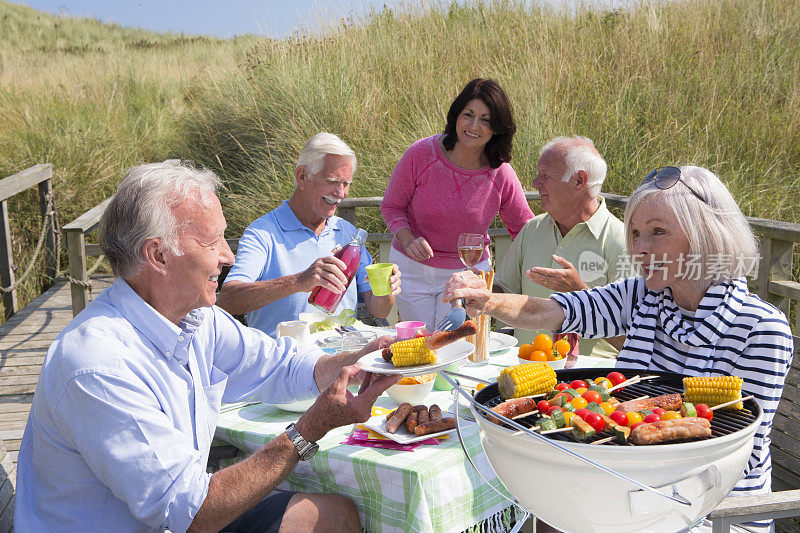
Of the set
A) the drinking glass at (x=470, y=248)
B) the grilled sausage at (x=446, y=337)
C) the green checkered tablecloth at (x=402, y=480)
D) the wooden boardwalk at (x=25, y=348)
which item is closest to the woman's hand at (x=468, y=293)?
the grilled sausage at (x=446, y=337)

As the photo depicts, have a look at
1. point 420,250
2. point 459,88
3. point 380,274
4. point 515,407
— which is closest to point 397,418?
point 515,407

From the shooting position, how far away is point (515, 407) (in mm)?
1560

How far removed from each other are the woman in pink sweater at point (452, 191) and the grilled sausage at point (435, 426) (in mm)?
2325

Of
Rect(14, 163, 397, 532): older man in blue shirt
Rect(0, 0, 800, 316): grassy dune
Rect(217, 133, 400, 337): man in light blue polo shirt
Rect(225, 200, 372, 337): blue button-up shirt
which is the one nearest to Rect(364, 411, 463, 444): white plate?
Rect(14, 163, 397, 532): older man in blue shirt

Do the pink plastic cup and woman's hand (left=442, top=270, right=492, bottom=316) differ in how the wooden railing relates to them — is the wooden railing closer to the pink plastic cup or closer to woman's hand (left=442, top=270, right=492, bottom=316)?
the pink plastic cup

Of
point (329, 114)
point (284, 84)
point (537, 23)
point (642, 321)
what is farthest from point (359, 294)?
point (537, 23)

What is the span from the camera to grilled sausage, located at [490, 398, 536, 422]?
1537 millimetres

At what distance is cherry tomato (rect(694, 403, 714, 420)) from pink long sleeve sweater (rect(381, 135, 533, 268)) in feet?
10.0

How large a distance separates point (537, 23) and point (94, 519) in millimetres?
9191

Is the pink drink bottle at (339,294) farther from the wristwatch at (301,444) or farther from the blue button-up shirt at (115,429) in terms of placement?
the wristwatch at (301,444)

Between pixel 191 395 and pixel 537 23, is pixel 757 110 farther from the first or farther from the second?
pixel 191 395

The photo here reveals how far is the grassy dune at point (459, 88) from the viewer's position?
6.98 m

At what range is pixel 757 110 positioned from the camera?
7348 mm

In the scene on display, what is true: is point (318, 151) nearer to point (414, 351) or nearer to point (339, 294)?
point (339, 294)
